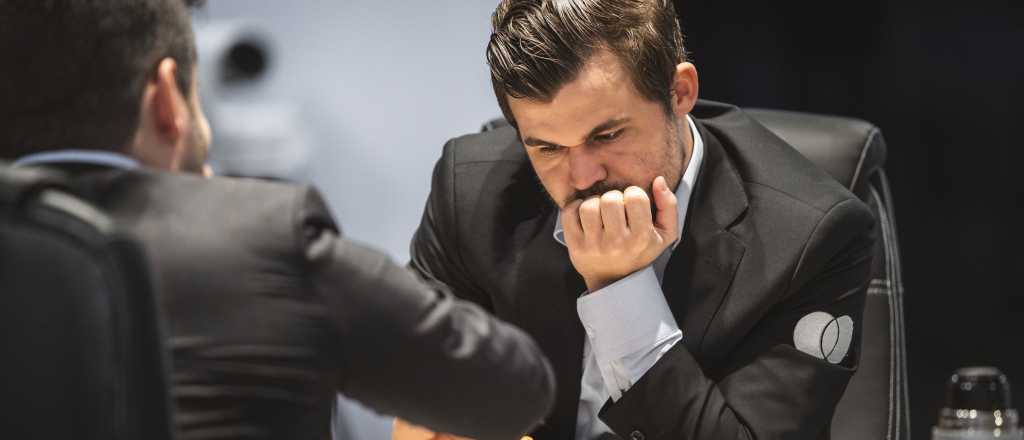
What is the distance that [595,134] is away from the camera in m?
1.90

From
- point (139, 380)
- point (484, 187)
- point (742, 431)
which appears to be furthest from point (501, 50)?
point (139, 380)

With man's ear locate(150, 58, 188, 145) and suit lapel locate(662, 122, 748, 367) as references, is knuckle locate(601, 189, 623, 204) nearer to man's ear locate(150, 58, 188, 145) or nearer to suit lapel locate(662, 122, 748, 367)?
suit lapel locate(662, 122, 748, 367)

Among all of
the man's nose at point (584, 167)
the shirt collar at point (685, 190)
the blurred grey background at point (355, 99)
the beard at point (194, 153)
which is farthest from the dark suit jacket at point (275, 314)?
the blurred grey background at point (355, 99)

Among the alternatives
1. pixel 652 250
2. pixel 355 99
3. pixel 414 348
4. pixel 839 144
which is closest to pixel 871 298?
pixel 839 144

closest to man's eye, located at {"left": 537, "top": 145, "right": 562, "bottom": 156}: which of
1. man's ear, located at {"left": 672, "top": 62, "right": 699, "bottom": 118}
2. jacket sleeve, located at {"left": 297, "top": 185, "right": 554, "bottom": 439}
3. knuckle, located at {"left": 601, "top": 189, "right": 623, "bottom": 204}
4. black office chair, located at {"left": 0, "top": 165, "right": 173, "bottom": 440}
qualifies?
knuckle, located at {"left": 601, "top": 189, "right": 623, "bottom": 204}

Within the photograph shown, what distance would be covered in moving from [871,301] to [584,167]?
609mm

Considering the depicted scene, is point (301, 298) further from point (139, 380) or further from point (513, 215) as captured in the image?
point (513, 215)

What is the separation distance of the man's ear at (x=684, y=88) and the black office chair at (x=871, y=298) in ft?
0.90

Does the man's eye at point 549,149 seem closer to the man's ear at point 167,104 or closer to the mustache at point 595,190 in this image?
the mustache at point 595,190

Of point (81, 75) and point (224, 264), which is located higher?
point (81, 75)

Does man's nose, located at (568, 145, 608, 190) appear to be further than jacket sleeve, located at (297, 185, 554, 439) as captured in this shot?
Yes

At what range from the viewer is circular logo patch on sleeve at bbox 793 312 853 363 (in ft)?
6.11

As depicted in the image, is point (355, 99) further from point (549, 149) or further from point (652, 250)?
point (652, 250)

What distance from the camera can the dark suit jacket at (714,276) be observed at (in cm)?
180
